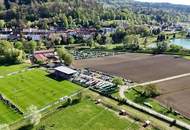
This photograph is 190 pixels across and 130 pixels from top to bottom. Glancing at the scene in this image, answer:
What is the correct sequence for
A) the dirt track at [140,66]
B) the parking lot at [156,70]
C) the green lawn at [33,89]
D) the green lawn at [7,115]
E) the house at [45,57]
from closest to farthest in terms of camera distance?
the green lawn at [7,115] → the parking lot at [156,70] → the green lawn at [33,89] → the dirt track at [140,66] → the house at [45,57]

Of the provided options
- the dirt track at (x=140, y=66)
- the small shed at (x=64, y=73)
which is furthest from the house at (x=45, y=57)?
the small shed at (x=64, y=73)

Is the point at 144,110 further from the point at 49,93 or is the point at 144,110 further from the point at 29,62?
the point at 29,62

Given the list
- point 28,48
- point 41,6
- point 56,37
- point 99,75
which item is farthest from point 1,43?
point 41,6

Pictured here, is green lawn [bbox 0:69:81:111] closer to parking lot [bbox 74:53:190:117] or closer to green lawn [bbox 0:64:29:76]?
green lawn [bbox 0:64:29:76]

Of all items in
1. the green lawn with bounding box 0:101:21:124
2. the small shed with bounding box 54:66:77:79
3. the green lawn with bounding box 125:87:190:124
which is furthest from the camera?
the small shed with bounding box 54:66:77:79

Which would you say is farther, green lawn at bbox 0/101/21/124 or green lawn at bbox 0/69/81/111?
green lawn at bbox 0/69/81/111

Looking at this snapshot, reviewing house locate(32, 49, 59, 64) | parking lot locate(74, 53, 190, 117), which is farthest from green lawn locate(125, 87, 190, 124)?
house locate(32, 49, 59, 64)

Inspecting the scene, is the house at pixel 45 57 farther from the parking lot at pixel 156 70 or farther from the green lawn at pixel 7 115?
the green lawn at pixel 7 115
